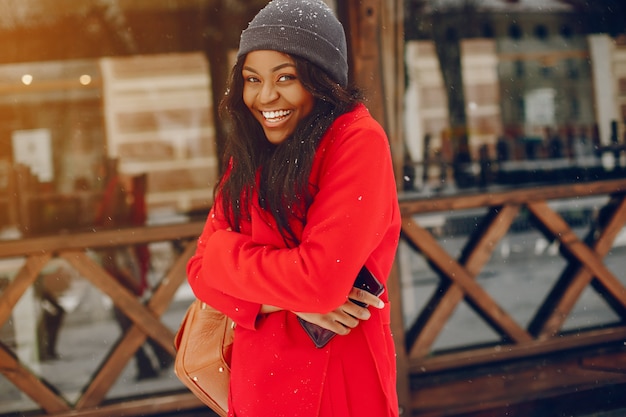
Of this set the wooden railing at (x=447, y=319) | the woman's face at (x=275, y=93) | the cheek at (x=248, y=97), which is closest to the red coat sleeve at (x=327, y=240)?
the woman's face at (x=275, y=93)

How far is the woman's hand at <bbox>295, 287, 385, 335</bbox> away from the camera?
163 cm

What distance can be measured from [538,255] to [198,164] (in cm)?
435

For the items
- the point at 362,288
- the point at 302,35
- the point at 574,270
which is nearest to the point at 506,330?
the point at 574,270

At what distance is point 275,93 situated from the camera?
1.69 m

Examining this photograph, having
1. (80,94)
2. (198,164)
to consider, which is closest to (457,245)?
(198,164)

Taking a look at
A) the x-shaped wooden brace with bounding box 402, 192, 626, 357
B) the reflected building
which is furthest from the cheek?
the reflected building

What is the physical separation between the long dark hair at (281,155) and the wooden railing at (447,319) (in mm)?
2266

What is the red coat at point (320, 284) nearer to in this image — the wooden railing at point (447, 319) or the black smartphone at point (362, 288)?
the black smartphone at point (362, 288)

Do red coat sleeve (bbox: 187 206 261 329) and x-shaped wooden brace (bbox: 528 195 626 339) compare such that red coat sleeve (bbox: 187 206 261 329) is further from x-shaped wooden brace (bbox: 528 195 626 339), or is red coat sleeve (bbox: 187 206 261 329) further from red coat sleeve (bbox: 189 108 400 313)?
x-shaped wooden brace (bbox: 528 195 626 339)

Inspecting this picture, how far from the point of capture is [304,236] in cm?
157

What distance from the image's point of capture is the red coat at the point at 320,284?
1.52 metres

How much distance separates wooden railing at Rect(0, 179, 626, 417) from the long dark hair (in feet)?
7.43

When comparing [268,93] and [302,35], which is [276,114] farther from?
[302,35]

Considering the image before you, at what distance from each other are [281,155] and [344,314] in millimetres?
439
